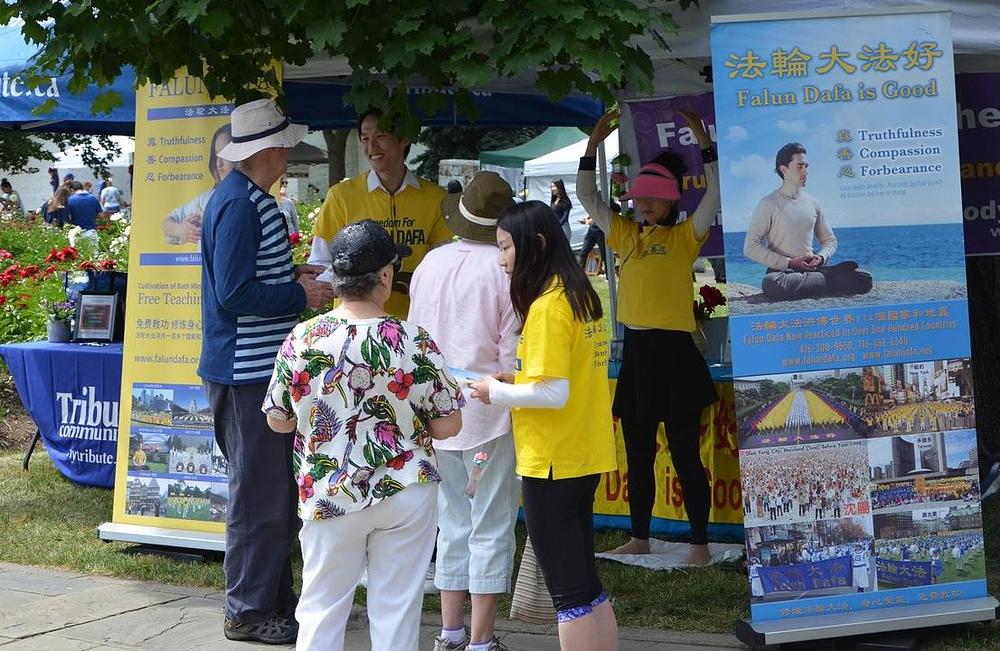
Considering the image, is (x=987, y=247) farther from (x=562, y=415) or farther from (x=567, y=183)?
(x=567, y=183)

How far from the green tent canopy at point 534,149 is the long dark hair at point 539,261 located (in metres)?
17.7

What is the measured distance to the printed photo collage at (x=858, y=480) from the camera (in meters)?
4.44

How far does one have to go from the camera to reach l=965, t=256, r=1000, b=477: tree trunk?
737cm

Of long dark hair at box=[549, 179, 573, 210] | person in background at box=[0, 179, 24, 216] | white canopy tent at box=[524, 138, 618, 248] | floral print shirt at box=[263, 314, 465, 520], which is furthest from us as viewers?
person in background at box=[0, 179, 24, 216]

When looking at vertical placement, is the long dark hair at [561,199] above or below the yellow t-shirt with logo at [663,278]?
above

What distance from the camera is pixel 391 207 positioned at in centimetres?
552

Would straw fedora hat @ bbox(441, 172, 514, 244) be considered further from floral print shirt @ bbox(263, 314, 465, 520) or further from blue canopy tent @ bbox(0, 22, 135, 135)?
blue canopy tent @ bbox(0, 22, 135, 135)

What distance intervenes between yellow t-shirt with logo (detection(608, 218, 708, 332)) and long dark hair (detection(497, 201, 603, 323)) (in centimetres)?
185

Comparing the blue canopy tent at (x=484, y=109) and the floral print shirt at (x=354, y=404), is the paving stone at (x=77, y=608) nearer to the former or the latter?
the floral print shirt at (x=354, y=404)

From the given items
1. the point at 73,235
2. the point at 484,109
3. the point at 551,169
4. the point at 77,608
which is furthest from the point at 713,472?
the point at 551,169

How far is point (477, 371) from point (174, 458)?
2.27 metres

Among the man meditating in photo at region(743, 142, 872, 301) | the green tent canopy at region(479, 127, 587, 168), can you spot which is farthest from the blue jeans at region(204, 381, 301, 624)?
the green tent canopy at region(479, 127, 587, 168)

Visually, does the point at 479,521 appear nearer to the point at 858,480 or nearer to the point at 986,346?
the point at 858,480

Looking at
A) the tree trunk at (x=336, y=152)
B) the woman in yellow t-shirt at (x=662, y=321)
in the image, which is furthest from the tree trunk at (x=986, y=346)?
the tree trunk at (x=336, y=152)
